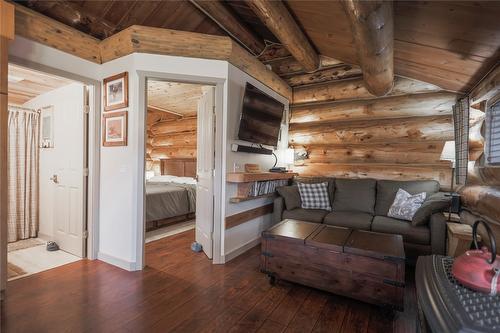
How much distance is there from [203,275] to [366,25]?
8.57ft

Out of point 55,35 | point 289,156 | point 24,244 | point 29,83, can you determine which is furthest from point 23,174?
point 289,156

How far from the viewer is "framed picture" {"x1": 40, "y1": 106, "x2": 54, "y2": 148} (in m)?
3.37

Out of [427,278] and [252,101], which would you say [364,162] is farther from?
[427,278]

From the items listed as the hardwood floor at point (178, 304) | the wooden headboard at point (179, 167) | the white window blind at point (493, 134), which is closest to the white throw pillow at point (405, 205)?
the hardwood floor at point (178, 304)

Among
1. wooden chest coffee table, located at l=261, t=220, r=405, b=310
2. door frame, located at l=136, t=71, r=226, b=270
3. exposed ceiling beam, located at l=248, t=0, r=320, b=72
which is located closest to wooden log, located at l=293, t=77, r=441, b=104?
exposed ceiling beam, located at l=248, t=0, r=320, b=72

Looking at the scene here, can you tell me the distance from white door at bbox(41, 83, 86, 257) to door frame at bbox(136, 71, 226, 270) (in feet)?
2.78

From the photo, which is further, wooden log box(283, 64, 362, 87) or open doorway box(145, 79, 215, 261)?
wooden log box(283, 64, 362, 87)

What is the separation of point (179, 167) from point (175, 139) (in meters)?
0.79

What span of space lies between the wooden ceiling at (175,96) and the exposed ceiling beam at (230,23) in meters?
0.98

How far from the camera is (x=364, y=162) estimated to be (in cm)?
386

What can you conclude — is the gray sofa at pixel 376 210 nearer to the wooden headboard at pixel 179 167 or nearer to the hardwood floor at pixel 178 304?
the hardwood floor at pixel 178 304

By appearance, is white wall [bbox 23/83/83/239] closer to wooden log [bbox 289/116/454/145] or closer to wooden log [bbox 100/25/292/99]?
wooden log [bbox 100/25/292/99]

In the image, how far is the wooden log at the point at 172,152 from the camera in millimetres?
6188

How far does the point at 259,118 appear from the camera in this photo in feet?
10.7
